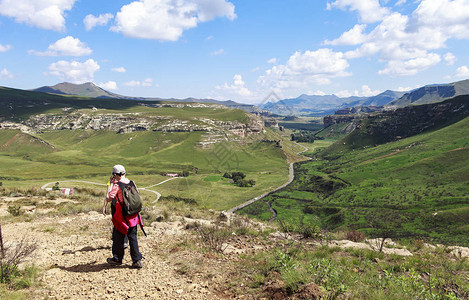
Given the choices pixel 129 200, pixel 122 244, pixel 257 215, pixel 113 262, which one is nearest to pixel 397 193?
pixel 257 215

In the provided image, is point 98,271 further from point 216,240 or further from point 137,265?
point 216,240

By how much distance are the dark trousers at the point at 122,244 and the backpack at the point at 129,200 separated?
671 mm

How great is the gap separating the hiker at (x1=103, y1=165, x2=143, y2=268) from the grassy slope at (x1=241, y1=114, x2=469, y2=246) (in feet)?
143

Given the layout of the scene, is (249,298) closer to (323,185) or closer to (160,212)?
(160,212)

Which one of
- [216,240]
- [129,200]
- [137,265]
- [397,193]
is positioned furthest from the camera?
[397,193]

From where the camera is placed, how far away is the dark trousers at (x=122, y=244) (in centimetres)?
762

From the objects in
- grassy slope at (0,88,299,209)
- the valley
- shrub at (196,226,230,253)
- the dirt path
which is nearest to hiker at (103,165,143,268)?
the dirt path

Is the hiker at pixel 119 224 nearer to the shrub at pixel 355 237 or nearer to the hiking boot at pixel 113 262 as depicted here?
the hiking boot at pixel 113 262

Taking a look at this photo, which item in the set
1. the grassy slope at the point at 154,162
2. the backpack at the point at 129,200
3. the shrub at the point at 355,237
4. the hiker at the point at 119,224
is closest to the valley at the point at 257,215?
the shrub at the point at 355,237

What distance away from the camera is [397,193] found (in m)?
91.4

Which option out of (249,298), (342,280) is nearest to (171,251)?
(249,298)

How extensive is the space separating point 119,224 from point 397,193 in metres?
110

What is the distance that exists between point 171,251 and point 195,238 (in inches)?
71.5

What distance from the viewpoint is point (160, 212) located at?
1730cm
